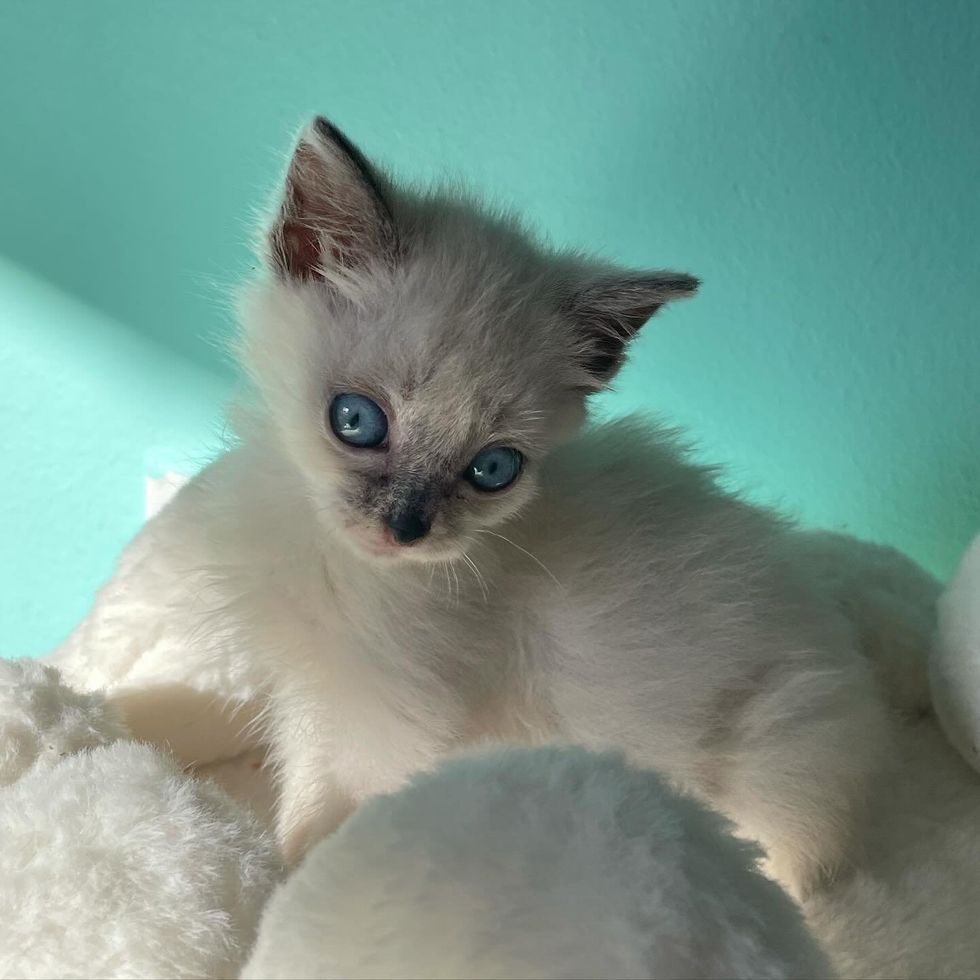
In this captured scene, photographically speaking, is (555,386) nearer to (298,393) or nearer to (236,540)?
(298,393)

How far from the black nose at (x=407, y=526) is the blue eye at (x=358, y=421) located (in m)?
0.07

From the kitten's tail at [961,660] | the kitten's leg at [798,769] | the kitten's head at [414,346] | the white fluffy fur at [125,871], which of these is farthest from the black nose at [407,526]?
the kitten's tail at [961,660]

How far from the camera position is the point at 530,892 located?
0.43m

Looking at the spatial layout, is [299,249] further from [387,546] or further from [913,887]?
[913,887]

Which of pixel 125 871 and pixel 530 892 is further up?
pixel 530 892

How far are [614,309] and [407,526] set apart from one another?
0.87ft

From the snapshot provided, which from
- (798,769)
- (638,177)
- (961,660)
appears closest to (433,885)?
(798,769)

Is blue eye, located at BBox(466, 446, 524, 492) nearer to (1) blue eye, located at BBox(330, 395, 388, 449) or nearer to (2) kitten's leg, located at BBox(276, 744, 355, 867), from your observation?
(1) blue eye, located at BBox(330, 395, 388, 449)

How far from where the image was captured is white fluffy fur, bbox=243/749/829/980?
412 millimetres

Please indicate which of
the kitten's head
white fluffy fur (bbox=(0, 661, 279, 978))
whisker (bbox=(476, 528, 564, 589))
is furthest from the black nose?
white fluffy fur (bbox=(0, 661, 279, 978))

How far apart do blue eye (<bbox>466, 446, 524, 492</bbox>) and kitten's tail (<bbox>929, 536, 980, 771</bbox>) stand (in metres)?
0.50

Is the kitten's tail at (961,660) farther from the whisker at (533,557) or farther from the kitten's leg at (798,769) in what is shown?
the whisker at (533,557)

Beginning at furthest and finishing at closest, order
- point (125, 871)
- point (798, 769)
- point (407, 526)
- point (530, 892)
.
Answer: point (798, 769) < point (407, 526) < point (125, 871) < point (530, 892)

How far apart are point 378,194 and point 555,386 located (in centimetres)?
22
